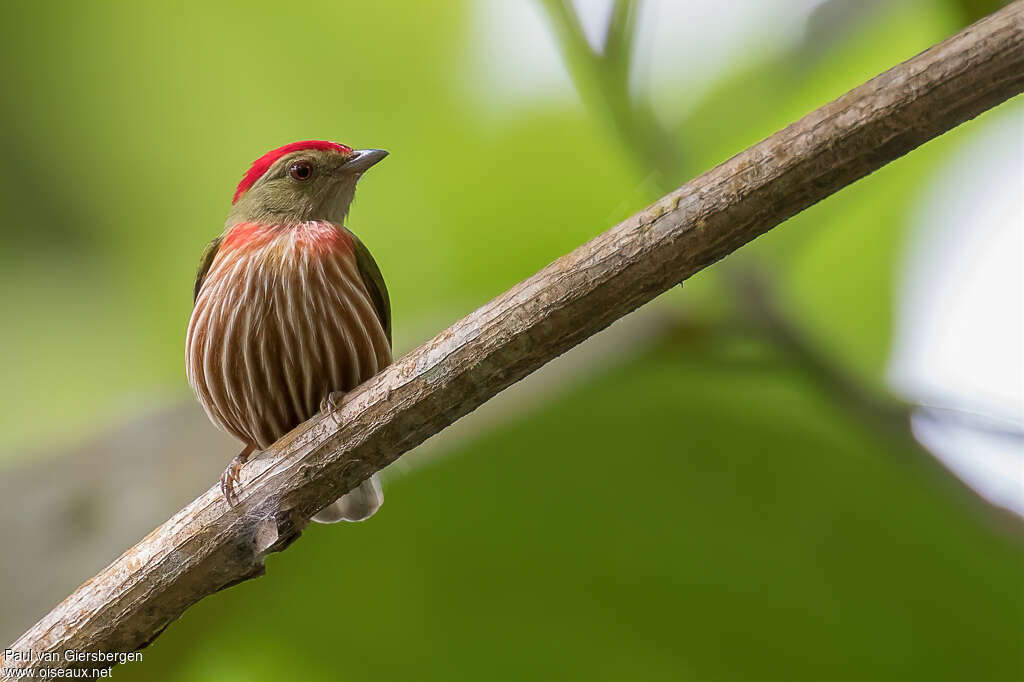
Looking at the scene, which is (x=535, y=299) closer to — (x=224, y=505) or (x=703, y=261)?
(x=703, y=261)

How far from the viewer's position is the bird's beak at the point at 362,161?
125 inches

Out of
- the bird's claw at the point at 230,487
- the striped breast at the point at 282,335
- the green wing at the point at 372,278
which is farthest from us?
the green wing at the point at 372,278

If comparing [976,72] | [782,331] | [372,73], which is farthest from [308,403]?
[976,72]

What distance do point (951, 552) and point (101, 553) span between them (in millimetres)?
2789

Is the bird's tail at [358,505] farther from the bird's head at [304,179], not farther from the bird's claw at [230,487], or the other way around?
the bird's head at [304,179]

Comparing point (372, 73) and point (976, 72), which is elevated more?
point (372, 73)

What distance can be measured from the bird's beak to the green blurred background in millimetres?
557

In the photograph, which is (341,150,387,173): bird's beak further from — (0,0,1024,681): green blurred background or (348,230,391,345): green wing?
(0,0,1024,681): green blurred background

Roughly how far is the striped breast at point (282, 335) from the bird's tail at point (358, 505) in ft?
0.90

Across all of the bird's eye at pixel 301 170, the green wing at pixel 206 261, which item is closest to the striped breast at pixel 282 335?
the green wing at pixel 206 261

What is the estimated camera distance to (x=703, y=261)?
6.13 feet

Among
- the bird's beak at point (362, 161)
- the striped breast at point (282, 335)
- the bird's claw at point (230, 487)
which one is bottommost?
the bird's claw at point (230, 487)

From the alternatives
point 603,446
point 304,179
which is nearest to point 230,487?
point 304,179

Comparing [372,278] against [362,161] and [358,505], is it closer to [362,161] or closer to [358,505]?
[362,161]
